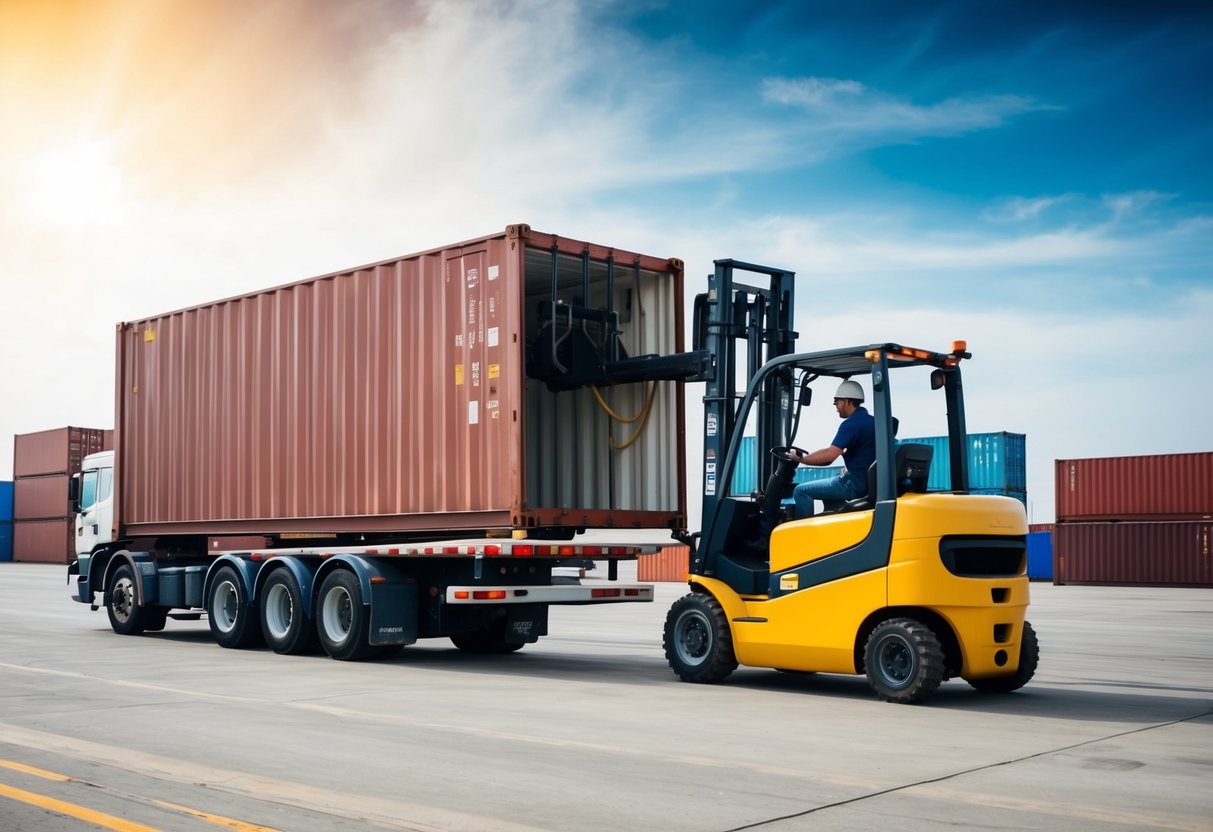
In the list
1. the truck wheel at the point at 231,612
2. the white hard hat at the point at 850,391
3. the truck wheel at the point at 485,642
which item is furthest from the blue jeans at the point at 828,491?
the truck wheel at the point at 231,612

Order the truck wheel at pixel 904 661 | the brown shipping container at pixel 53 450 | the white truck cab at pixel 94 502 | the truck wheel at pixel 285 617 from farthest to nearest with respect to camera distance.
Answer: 1. the brown shipping container at pixel 53 450
2. the white truck cab at pixel 94 502
3. the truck wheel at pixel 285 617
4. the truck wheel at pixel 904 661

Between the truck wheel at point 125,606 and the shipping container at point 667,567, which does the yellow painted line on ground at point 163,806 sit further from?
the shipping container at point 667,567

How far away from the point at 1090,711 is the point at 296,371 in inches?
355

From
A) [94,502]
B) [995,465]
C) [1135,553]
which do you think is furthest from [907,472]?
[1135,553]

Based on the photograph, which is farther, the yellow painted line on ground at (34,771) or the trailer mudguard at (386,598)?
the trailer mudguard at (386,598)

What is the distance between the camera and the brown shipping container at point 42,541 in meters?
61.9

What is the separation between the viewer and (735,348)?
1123 centimetres

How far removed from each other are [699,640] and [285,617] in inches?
210

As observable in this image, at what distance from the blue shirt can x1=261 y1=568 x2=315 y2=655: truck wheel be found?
6.23m

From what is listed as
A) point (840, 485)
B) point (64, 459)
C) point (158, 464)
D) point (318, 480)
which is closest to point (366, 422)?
point (318, 480)

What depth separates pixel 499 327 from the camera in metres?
11.9

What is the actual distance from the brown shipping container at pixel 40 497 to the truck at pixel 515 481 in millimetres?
48553

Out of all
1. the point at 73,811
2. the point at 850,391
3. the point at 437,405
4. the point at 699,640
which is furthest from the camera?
the point at 437,405

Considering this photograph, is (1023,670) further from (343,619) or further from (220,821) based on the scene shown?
(220,821)
